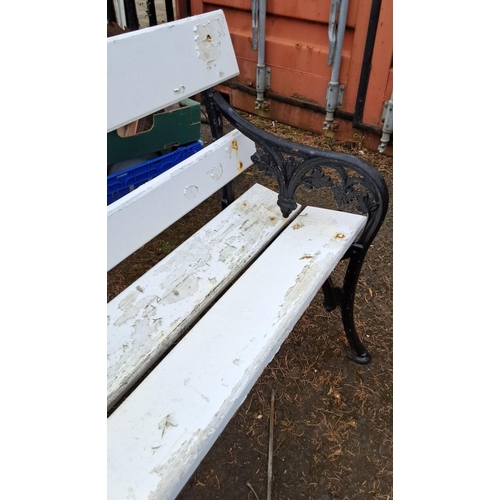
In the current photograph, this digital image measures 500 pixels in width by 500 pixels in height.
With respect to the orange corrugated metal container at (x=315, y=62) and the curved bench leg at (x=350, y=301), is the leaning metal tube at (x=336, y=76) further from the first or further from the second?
the curved bench leg at (x=350, y=301)

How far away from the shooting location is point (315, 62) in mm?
3195

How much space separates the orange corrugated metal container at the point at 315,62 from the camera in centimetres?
287

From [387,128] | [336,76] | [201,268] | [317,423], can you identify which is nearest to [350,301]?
[317,423]

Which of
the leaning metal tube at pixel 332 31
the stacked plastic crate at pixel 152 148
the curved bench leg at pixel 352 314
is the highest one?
A: the leaning metal tube at pixel 332 31

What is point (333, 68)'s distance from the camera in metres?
Answer: 3.08

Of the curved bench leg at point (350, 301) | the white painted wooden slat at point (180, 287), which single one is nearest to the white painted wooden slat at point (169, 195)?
the white painted wooden slat at point (180, 287)

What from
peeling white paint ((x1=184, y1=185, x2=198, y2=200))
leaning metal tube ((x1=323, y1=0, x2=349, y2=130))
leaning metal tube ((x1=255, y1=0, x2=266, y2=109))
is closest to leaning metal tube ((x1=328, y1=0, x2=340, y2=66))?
leaning metal tube ((x1=323, y1=0, x2=349, y2=130))

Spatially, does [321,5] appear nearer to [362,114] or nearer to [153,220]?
[362,114]

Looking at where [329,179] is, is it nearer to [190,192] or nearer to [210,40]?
[190,192]

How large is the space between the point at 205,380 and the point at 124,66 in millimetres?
964

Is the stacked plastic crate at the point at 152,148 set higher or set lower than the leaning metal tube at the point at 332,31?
lower

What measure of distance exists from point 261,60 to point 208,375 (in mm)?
2978

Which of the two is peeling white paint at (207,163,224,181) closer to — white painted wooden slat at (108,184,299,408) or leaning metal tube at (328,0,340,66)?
white painted wooden slat at (108,184,299,408)

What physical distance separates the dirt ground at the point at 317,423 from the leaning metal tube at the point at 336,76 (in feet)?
5.17
